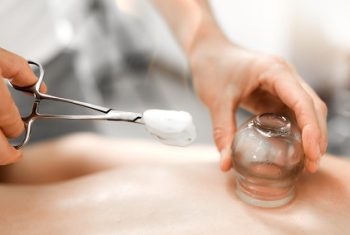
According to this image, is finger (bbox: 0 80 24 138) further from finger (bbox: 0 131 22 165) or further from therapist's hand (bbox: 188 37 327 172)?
therapist's hand (bbox: 188 37 327 172)

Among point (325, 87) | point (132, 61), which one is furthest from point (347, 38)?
point (132, 61)

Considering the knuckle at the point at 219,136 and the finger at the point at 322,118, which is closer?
the finger at the point at 322,118

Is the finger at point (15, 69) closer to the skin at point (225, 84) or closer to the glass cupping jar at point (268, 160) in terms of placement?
the skin at point (225, 84)

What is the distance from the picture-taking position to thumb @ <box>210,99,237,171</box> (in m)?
0.82

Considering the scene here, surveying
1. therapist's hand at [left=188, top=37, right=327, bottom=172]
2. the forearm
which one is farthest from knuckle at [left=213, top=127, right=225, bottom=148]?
the forearm

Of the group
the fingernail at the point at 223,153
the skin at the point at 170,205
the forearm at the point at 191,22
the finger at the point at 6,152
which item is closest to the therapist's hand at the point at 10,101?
the finger at the point at 6,152

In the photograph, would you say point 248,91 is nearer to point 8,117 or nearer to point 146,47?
point 8,117

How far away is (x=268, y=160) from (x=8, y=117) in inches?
15.0

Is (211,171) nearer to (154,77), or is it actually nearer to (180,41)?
(180,41)

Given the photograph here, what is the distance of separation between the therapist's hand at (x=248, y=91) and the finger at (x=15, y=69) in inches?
13.3

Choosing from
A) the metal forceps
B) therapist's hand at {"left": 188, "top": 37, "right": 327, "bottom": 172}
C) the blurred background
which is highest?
the metal forceps

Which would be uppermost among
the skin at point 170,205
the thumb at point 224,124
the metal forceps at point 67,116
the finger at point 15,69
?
the finger at point 15,69

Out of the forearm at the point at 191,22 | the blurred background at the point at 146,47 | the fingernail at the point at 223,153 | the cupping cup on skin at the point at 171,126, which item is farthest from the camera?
the blurred background at the point at 146,47

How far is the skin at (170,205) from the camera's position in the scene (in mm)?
664
